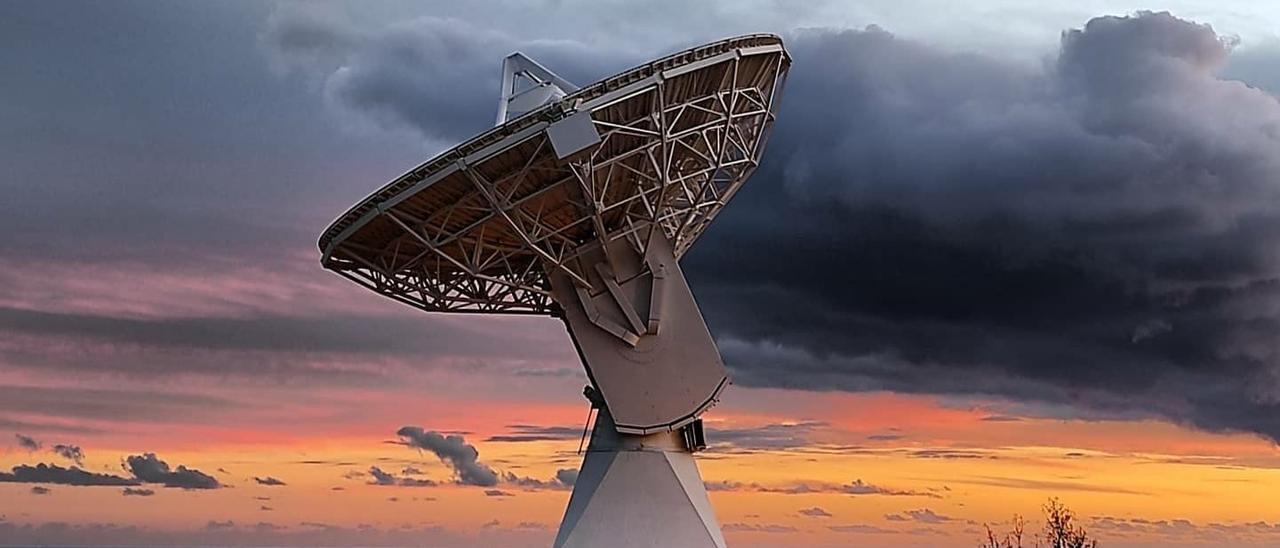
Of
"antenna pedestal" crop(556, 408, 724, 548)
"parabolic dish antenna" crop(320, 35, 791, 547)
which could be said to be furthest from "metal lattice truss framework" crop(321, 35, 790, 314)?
"antenna pedestal" crop(556, 408, 724, 548)

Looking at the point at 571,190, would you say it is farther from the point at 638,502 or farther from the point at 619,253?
the point at 638,502

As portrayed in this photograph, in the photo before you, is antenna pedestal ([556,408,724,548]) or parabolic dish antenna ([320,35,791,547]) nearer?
parabolic dish antenna ([320,35,791,547])

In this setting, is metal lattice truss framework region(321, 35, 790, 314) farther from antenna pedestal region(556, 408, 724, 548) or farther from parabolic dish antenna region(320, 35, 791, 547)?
antenna pedestal region(556, 408, 724, 548)

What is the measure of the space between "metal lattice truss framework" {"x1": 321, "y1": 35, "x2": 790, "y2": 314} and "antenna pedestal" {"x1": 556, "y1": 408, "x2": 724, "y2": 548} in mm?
4196

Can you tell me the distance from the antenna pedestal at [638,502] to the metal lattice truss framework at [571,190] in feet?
13.8

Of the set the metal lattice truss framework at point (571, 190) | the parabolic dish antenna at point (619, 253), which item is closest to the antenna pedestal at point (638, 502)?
the parabolic dish antenna at point (619, 253)

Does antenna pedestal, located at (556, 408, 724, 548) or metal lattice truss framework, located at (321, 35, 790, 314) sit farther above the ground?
metal lattice truss framework, located at (321, 35, 790, 314)

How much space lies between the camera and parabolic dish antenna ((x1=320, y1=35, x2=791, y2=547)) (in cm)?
3734

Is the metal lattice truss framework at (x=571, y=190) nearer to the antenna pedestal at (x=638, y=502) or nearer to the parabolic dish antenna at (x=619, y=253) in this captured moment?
the parabolic dish antenna at (x=619, y=253)

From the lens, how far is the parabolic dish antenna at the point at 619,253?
37.3m

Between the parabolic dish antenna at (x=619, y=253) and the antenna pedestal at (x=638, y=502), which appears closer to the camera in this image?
the parabolic dish antenna at (x=619, y=253)

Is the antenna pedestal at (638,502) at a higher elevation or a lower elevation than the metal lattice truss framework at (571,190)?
lower

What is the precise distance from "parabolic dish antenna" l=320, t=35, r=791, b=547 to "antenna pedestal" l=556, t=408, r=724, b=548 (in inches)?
1.4

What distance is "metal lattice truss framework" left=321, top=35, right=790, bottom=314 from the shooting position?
35906mm
